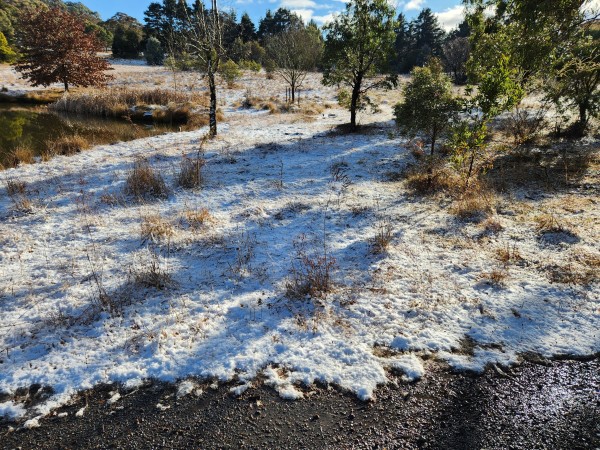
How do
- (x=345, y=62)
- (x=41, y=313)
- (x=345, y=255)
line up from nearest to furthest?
(x=41, y=313) → (x=345, y=255) → (x=345, y=62)

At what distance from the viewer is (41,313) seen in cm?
460

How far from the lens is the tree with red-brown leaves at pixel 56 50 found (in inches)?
902

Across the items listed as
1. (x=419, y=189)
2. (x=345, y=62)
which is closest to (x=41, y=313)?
(x=419, y=189)

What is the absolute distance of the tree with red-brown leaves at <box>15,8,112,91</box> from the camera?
75.2 ft

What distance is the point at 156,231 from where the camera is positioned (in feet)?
21.3

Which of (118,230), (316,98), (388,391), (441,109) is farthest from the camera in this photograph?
(316,98)

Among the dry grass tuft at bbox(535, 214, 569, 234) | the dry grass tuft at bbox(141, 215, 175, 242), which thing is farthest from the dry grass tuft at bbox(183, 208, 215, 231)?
the dry grass tuft at bbox(535, 214, 569, 234)

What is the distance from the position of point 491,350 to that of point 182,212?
6211 millimetres

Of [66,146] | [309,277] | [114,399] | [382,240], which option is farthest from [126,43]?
[114,399]

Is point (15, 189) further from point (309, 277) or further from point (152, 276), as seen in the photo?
point (309, 277)

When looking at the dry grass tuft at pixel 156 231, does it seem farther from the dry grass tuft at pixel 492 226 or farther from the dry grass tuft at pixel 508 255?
the dry grass tuft at pixel 492 226

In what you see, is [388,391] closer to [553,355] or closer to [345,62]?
[553,355]

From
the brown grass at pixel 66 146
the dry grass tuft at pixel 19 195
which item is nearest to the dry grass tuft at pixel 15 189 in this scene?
the dry grass tuft at pixel 19 195

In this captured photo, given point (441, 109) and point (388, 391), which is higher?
point (441, 109)
